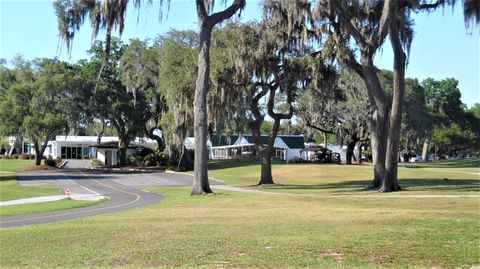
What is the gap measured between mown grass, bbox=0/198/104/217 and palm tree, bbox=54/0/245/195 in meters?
4.91

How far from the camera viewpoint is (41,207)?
67.6 feet

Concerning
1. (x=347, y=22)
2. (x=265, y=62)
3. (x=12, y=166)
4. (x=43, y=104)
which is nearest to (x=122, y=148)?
(x=43, y=104)

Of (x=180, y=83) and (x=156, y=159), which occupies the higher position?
(x=180, y=83)

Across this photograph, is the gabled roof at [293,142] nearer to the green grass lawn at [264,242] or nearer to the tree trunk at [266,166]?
the tree trunk at [266,166]

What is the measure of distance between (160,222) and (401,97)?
14.2 meters

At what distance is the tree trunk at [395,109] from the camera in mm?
22497

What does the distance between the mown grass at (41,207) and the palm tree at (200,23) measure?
193 inches

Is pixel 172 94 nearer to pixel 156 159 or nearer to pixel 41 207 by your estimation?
pixel 41 207

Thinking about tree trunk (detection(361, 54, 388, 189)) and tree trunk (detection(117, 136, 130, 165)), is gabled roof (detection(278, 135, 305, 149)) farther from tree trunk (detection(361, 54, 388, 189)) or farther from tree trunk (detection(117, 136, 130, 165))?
tree trunk (detection(361, 54, 388, 189))

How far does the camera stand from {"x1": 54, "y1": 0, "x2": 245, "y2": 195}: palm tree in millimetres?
21641

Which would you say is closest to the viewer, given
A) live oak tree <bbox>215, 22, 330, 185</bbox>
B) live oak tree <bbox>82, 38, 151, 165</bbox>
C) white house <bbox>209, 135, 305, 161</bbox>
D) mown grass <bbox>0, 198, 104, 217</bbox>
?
mown grass <bbox>0, 198, 104, 217</bbox>

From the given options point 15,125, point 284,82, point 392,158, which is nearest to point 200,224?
point 392,158

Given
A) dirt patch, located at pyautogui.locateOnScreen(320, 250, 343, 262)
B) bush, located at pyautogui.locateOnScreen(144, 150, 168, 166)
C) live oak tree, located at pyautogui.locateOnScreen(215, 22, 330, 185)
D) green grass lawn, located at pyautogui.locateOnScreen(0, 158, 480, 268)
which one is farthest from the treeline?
dirt patch, located at pyautogui.locateOnScreen(320, 250, 343, 262)

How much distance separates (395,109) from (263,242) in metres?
16.1
